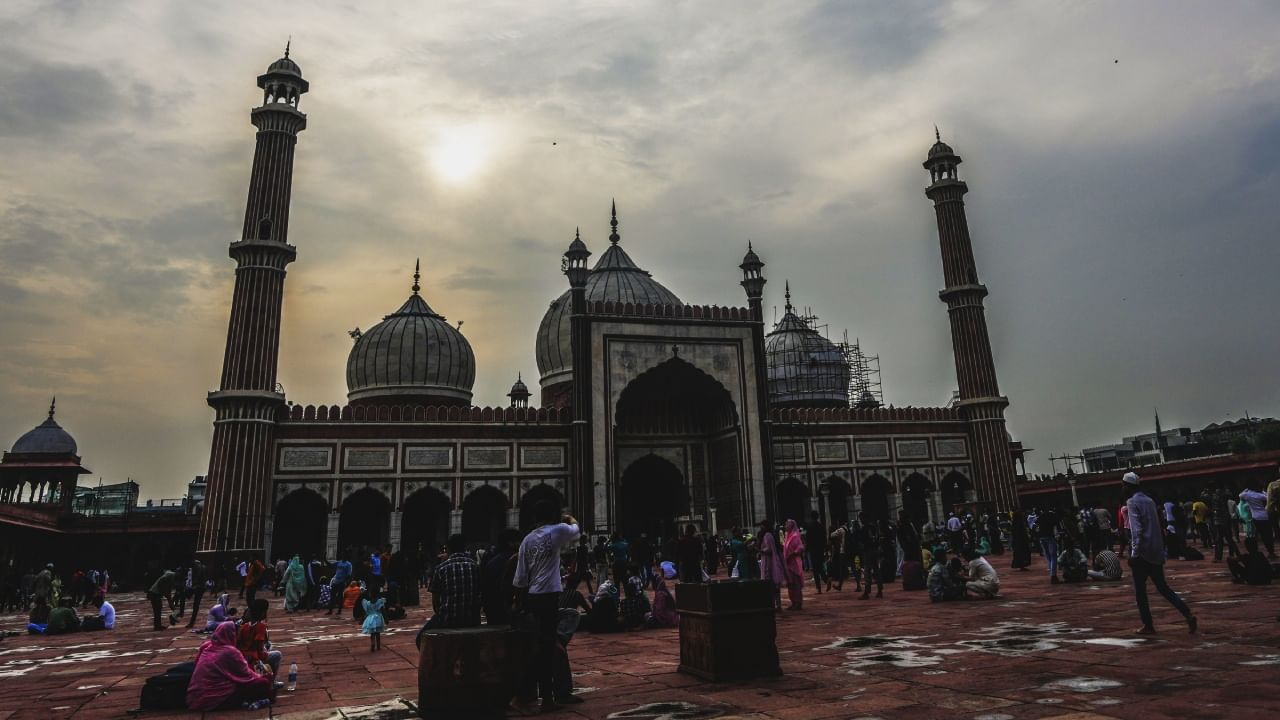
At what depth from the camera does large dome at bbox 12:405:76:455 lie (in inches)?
1428

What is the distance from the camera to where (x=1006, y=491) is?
30906 millimetres

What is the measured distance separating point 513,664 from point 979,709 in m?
2.88

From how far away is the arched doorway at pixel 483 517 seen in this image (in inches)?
1086

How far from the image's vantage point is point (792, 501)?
103ft

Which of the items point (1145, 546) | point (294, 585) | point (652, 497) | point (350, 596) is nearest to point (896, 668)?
point (1145, 546)

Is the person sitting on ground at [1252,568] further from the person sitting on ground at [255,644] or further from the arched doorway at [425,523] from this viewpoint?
the arched doorway at [425,523]

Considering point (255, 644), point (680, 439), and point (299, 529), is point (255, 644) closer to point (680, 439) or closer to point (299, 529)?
point (299, 529)

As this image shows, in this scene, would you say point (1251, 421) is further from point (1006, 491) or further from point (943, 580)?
point (943, 580)

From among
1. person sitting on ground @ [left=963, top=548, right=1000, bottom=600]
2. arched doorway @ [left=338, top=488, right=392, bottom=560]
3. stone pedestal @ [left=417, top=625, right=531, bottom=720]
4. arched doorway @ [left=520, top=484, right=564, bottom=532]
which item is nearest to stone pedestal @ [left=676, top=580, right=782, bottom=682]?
stone pedestal @ [left=417, top=625, right=531, bottom=720]

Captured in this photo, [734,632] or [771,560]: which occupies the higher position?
[771,560]

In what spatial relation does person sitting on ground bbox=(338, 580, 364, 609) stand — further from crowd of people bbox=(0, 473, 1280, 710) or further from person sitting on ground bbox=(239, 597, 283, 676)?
person sitting on ground bbox=(239, 597, 283, 676)

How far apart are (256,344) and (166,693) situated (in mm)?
21252

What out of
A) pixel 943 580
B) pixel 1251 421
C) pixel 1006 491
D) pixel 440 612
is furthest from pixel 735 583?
pixel 1251 421

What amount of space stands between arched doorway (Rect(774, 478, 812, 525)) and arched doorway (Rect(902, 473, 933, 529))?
4158 millimetres
